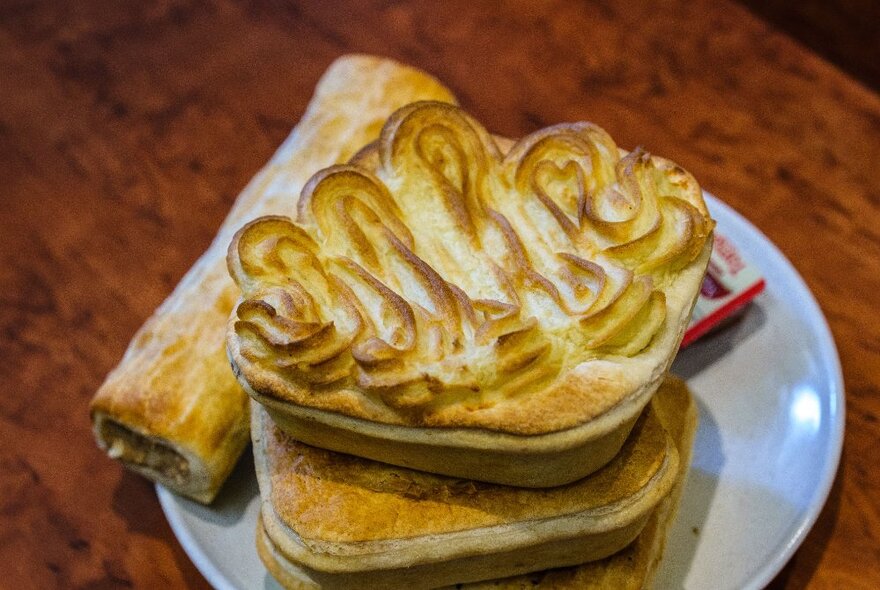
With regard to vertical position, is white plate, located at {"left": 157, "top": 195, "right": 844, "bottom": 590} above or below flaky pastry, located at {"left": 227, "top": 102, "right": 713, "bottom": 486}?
below

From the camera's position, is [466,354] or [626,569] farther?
[626,569]

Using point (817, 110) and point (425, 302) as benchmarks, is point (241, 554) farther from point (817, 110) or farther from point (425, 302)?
point (817, 110)

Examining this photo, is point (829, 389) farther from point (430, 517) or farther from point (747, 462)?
point (430, 517)

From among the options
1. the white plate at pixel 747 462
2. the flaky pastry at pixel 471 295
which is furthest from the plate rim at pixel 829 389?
the flaky pastry at pixel 471 295

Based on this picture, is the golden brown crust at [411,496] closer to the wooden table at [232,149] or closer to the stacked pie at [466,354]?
the stacked pie at [466,354]

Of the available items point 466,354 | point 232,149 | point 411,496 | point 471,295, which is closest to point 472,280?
point 471,295

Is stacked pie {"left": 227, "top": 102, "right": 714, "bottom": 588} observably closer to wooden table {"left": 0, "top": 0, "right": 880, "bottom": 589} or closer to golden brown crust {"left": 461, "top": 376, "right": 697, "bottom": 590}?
golden brown crust {"left": 461, "top": 376, "right": 697, "bottom": 590}

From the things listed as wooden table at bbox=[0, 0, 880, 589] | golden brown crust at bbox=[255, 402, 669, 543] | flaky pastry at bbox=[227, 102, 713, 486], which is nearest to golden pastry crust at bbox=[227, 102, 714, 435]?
flaky pastry at bbox=[227, 102, 713, 486]
